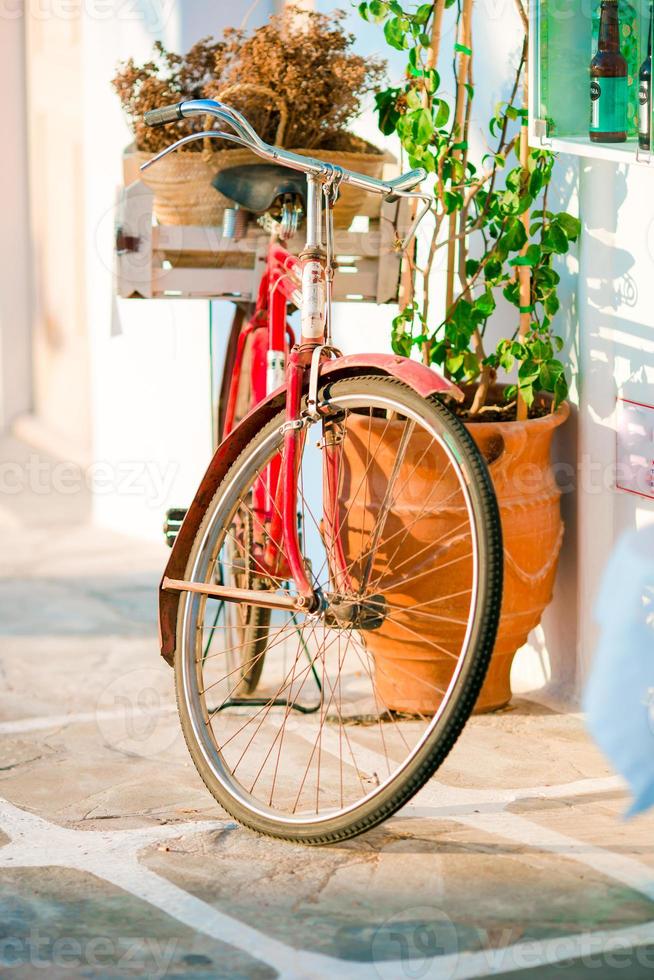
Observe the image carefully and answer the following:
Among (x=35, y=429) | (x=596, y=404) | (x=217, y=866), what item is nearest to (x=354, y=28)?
(x=596, y=404)

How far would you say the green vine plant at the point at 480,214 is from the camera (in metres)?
2.99

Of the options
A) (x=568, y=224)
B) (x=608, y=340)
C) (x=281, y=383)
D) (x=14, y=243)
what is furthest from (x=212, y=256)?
(x=14, y=243)

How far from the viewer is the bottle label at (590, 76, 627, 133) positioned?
2689mm

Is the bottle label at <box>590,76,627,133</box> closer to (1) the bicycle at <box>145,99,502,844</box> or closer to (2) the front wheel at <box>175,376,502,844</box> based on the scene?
(1) the bicycle at <box>145,99,502,844</box>

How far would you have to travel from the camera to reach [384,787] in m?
2.38

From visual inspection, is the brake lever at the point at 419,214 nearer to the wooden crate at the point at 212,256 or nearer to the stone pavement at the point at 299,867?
the wooden crate at the point at 212,256

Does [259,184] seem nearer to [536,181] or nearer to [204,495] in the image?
[536,181]

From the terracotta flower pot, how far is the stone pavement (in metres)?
0.19

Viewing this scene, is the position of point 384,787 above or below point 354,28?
below

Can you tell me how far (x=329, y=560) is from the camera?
8.96 ft

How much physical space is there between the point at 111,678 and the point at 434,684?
825 millimetres

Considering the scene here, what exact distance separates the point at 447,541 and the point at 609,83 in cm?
93

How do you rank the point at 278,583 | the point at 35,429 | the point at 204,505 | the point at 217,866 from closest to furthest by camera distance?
the point at 217,866 < the point at 204,505 < the point at 278,583 < the point at 35,429

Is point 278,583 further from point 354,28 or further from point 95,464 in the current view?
point 95,464
